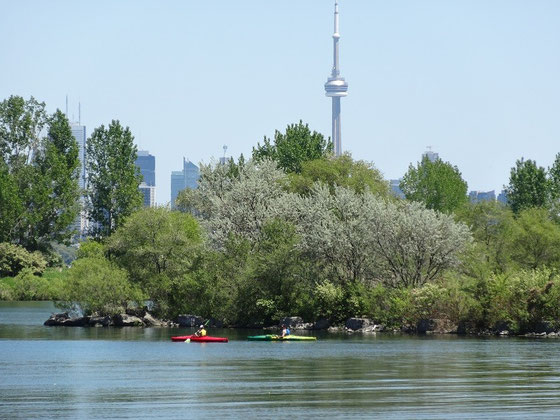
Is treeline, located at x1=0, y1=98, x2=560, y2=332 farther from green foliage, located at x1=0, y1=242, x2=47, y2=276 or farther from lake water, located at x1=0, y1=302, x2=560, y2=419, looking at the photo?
green foliage, located at x1=0, y1=242, x2=47, y2=276

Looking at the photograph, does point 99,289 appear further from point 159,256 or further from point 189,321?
point 189,321

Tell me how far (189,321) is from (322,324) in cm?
848

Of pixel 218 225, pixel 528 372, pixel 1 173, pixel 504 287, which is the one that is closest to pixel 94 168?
pixel 1 173

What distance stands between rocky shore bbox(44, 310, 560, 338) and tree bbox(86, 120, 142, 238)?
29110mm

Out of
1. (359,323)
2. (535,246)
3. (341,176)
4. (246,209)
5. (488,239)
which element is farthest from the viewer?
(341,176)

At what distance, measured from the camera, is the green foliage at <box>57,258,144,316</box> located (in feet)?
245

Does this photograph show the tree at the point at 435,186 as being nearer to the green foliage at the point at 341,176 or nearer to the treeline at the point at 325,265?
the green foliage at the point at 341,176

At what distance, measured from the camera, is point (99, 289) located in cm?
7475

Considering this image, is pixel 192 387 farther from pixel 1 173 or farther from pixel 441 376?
pixel 1 173

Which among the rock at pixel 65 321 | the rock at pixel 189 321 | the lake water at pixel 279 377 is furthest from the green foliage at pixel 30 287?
the lake water at pixel 279 377

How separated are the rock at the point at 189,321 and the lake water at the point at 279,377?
31.4ft

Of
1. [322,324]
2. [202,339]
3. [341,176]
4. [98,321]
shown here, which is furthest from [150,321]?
[341,176]

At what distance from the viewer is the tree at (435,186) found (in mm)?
113688

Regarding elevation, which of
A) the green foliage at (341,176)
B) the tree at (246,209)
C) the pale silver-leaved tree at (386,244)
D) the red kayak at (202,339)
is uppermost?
the green foliage at (341,176)
